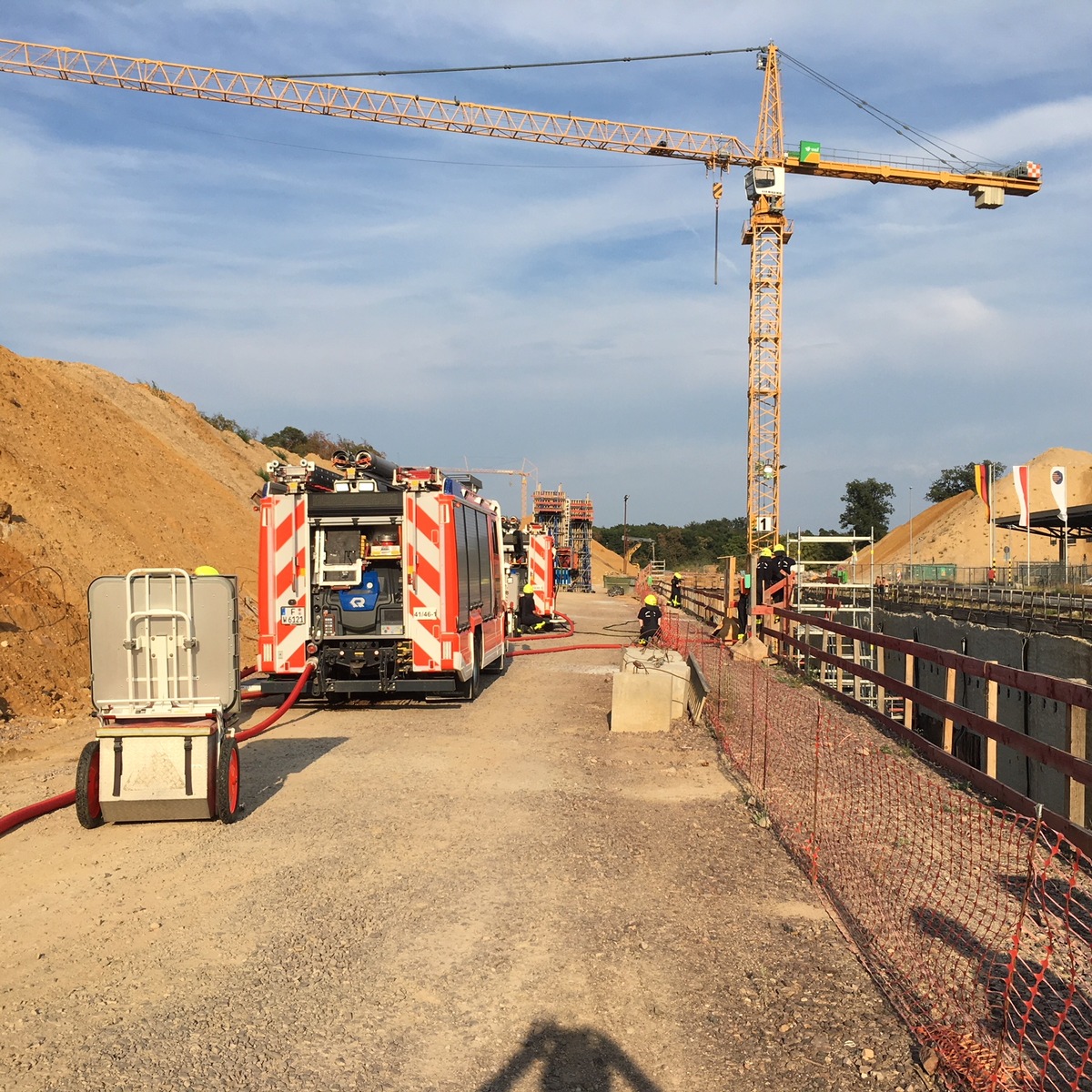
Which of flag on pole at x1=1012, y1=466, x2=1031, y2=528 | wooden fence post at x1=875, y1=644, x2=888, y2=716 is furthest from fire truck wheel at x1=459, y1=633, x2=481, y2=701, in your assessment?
flag on pole at x1=1012, y1=466, x2=1031, y2=528

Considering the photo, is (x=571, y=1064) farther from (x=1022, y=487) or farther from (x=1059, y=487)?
(x=1059, y=487)

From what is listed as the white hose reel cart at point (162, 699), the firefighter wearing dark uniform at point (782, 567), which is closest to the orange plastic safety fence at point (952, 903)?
the white hose reel cart at point (162, 699)

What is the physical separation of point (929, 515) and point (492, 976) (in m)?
115

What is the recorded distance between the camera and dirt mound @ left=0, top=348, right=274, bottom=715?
14055 millimetres

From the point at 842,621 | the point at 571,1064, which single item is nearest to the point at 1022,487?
the point at 842,621

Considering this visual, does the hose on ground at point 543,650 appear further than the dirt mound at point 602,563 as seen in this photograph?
No

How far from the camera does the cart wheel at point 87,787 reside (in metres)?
7.11

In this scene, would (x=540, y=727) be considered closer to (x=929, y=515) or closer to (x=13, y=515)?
(x=13, y=515)

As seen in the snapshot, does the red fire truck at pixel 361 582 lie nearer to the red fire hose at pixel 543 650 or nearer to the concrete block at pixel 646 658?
the concrete block at pixel 646 658

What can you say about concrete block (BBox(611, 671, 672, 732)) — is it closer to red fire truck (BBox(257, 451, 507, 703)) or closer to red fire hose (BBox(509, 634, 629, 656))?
red fire truck (BBox(257, 451, 507, 703))

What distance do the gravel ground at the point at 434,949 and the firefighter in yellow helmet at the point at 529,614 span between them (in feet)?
59.6

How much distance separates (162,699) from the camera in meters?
7.54

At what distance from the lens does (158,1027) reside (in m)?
4.18

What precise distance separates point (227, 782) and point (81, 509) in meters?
15.0
